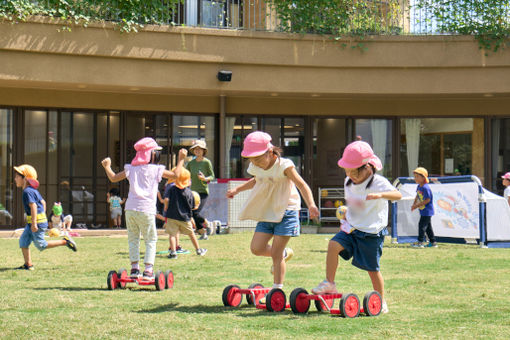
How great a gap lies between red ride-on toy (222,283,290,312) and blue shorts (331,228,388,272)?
0.70 meters

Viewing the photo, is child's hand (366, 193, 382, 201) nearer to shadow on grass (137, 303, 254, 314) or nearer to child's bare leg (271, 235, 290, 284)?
child's bare leg (271, 235, 290, 284)

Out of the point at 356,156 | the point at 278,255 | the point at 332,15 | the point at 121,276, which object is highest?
the point at 332,15

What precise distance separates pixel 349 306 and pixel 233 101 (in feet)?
53.3

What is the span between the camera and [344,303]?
6.51m

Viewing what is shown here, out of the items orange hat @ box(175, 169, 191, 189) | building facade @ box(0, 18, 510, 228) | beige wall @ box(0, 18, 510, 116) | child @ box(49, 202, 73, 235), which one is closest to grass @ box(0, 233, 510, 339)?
orange hat @ box(175, 169, 191, 189)

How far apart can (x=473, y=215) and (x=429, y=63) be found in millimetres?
7075

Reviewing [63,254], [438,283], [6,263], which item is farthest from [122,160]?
[438,283]

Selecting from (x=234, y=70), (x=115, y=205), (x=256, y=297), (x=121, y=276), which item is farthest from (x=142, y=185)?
(x=115, y=205)

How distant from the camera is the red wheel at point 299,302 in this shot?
6746 mm

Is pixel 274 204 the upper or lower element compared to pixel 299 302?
upper

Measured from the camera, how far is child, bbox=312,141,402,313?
6.77m

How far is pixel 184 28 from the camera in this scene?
1973 centimetres

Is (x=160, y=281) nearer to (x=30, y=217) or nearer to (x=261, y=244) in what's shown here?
(x=261, y=244)

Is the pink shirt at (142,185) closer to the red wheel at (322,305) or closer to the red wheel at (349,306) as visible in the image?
the red wheel at (322,305)
